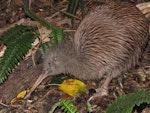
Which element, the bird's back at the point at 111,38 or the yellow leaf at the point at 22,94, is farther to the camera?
the yellow leaf at the point at 22,94

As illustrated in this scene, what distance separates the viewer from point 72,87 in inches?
197

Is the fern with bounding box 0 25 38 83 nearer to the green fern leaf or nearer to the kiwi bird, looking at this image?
the green fern leaf

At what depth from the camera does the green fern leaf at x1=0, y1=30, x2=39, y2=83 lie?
4903 millimetres

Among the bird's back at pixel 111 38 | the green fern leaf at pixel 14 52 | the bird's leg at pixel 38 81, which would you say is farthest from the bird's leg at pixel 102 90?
the green fern leaf at pixel 14 52

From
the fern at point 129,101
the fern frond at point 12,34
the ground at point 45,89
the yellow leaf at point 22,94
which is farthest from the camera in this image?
the fern frond at point 12,34

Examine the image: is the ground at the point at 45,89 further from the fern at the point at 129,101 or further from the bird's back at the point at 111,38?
the fern at the point at 129,101

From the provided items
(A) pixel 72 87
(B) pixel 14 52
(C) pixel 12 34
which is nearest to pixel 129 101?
(A) pixel 72 87

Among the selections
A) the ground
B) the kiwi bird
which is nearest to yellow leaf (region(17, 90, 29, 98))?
the ground

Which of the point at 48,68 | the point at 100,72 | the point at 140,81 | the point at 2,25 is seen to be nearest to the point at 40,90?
the point at 48,68

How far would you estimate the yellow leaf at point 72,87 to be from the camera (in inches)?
197

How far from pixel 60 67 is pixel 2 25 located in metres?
1.87

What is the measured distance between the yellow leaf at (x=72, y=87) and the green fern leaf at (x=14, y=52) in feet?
2.00

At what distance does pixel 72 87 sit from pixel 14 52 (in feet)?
2.65

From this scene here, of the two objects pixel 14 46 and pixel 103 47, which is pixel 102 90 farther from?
pixel 14 46
